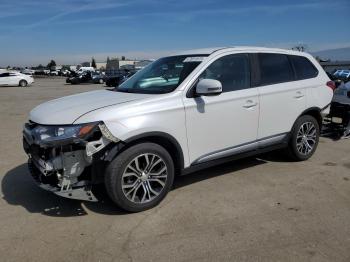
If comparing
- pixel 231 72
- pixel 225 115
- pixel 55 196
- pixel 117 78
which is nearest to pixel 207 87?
pixel 225 115

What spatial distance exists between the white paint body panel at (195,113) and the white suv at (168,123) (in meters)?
0.01

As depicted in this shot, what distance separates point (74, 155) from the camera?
Answer: 3824mm

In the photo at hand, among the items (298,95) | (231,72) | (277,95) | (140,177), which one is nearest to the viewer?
(140,177)

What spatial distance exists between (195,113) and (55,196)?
2072mm

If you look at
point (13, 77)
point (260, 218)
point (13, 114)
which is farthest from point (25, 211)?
point (13, 77)

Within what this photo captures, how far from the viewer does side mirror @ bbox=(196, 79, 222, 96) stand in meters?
4.27

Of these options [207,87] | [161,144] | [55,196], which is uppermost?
[207,87]

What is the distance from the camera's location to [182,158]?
4426 millimetres

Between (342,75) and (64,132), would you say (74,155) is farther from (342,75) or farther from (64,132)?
(342,75)

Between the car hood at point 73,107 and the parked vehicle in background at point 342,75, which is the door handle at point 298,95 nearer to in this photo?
the car hood at point 73,107

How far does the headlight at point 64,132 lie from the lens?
12.3 feet

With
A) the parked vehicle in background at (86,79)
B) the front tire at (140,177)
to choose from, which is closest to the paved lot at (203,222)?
the front tire at (140,177)

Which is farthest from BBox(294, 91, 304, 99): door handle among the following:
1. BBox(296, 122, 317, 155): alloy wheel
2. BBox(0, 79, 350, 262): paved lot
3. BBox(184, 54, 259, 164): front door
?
BBox(0, 79, 350, 262): paved lot

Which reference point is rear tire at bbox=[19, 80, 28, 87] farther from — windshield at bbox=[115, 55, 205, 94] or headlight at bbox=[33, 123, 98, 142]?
headlight at bbox=[33, 123, 98, 142]
